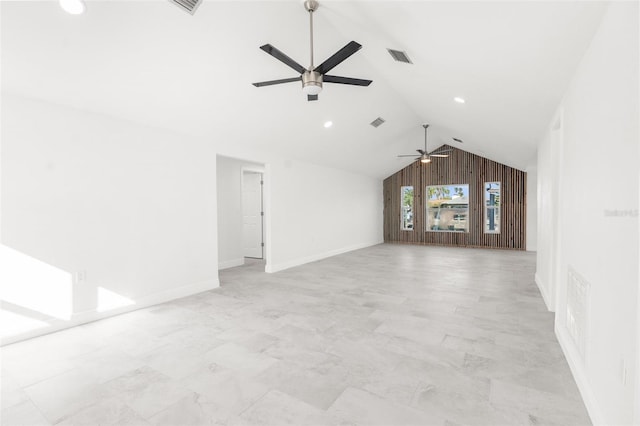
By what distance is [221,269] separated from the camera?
6703 mm

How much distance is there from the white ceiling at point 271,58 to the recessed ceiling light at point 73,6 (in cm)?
9

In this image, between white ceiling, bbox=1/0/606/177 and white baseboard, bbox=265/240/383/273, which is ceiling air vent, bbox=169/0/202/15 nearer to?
A: white ceiling, bbox=1/0/606/177

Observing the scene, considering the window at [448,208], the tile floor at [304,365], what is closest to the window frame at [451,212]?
the window at [448,208]

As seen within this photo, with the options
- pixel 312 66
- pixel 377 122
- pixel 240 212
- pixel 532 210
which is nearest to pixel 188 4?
pixel 312 66

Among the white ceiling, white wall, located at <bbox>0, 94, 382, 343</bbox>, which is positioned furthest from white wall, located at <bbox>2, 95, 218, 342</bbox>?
the white ceiling

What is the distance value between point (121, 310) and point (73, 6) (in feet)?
10.7

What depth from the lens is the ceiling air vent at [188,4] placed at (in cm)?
251

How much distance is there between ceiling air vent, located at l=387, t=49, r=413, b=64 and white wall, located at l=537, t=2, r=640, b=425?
1.64m

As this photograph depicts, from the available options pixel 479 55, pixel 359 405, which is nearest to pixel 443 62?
pixel 479 55

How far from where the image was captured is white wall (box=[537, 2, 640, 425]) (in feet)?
4.69

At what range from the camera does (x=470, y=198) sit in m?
10.2

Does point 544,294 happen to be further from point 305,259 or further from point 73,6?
point 73,6

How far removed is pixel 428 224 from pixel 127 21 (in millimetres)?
10077

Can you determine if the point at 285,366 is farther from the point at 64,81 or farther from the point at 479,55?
the point at 64,81
